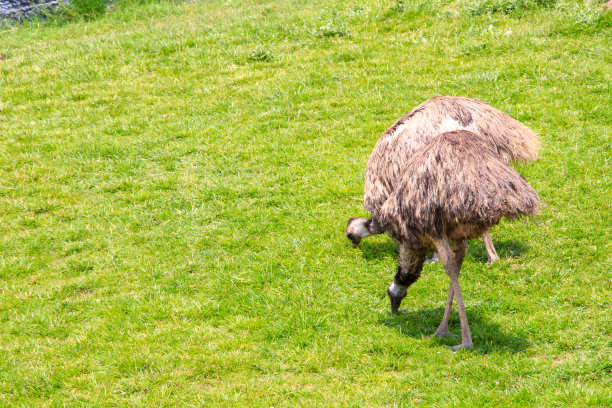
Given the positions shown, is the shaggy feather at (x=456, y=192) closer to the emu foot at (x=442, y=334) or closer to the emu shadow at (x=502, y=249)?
the emu foot at (x=442, y=334)

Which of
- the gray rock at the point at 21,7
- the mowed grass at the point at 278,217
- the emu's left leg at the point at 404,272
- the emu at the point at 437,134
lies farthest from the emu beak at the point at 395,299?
the gray rock at the point at 21,7

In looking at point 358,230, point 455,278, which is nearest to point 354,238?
point 358,230

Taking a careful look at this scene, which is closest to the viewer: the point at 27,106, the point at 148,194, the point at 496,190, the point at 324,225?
the point at 496,190

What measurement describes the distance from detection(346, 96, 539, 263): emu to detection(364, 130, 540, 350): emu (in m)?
0.88

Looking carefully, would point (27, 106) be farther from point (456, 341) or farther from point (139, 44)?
point (456, 341)

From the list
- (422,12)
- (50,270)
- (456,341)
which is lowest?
(456,341)

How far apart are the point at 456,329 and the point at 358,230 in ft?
6.07

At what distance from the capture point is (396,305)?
7273 millimetres

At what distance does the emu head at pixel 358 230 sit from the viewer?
327 inches

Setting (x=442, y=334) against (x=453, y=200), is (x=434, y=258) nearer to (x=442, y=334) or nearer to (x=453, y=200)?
(x=442, y=334)

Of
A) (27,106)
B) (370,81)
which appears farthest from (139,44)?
(370,81)

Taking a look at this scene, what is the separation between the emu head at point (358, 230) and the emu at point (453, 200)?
1.34 m

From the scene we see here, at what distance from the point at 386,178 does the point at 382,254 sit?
1226 mm

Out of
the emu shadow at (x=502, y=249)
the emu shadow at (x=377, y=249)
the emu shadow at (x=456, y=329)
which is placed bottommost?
the emu shadow at (x=456, y=329)
